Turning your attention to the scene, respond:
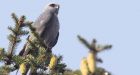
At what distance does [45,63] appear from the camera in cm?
467


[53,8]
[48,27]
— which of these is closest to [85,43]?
[48,27]

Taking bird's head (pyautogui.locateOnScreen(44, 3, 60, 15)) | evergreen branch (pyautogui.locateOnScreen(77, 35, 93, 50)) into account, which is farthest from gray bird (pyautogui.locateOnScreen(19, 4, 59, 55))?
evergreen branch (pyautogui.locateOnScreen(77, 35, 93, 50))

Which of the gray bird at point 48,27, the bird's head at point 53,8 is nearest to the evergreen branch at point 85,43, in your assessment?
the gray bird at point 48,27

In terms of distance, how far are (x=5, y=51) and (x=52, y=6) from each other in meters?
7.76

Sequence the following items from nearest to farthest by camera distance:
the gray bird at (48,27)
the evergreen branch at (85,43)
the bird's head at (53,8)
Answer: the evergreen branch at (85,43), the gray bird at (48,27), the bird's head at (53,8)

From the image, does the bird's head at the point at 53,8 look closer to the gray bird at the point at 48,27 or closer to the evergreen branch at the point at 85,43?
the gray bird at the point at 48,27

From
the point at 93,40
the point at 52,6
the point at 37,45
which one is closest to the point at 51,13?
the point at 52,6

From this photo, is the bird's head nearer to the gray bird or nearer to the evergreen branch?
the gray bird

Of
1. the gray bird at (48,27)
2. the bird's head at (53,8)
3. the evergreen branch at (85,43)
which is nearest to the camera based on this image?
the evergreen branch at (85,43)

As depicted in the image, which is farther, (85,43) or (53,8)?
(53,8)

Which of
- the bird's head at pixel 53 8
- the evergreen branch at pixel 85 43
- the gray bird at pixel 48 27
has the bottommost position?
the evergreen branch at pixel 85 43

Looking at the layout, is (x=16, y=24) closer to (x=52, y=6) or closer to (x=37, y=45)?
(x=37, y=45)

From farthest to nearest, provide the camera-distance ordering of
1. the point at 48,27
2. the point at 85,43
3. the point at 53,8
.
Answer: the point at 53,8 < the point at 48,27 < the point at 85,43

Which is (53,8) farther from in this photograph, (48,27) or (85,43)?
(85,43)
